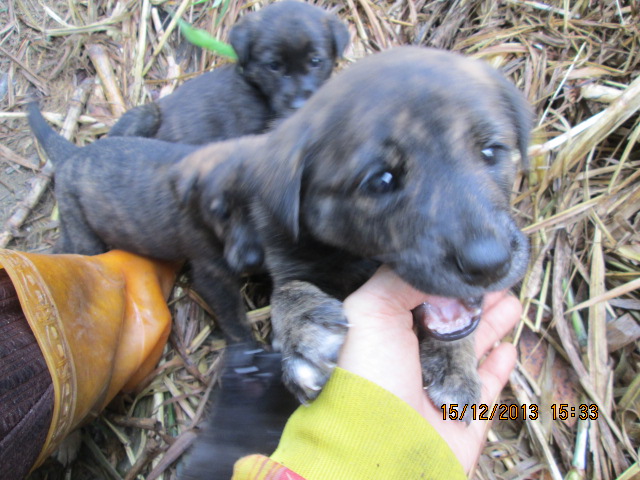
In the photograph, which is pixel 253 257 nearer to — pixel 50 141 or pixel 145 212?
pixel 145 212

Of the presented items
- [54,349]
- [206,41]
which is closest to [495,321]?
[54,349]

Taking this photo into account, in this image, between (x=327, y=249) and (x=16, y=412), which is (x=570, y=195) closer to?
(x=327, y=249)

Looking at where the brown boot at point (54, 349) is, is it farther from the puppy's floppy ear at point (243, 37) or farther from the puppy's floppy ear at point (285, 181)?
the puppy's floppy ear at point (243, 37)

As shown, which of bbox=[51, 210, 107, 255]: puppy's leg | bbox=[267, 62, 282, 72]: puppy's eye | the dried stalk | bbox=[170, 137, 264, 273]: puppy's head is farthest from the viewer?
bbox=[267, 62, 282, 72]: puppy's eye

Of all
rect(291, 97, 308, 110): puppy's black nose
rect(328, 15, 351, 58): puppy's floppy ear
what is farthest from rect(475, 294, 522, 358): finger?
rect(328, 15, 351, 58): puppy's floppy ear

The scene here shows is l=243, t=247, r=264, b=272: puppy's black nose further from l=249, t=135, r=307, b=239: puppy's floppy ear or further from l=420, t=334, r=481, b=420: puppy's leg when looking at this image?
l=420, t=334, r=481, b=420: puppy's leg

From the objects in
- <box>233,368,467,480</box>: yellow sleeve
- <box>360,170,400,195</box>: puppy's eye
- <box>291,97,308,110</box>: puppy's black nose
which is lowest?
<box>233,368,467,480</box>: yellow sleeve

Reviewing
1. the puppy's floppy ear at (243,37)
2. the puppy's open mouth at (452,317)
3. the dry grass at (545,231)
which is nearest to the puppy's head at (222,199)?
the dry grass at (545,231)
